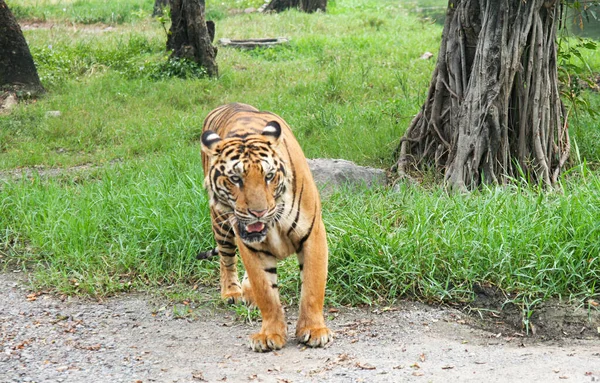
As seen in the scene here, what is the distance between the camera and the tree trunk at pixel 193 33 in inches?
416

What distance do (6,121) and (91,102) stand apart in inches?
43.3

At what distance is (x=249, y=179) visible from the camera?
3.45 m

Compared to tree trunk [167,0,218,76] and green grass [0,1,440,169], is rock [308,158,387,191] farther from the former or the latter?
tree trunk [167,0,218,76]

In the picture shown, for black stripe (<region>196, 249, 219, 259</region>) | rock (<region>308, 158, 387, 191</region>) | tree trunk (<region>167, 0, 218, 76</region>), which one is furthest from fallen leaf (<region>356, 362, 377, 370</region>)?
tree trunk (<region>167, 0, 218, 76</region>)

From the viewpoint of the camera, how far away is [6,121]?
345 inches

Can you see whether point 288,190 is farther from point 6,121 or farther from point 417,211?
point 6,121

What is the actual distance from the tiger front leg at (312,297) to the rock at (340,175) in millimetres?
1760

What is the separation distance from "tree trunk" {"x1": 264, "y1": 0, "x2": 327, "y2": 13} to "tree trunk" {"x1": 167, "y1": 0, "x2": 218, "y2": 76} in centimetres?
759

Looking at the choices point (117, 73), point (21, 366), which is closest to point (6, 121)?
point (117, 73)

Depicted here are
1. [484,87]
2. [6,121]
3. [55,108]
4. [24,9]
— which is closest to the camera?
[484,87]

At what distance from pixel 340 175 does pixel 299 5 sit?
1310 cm

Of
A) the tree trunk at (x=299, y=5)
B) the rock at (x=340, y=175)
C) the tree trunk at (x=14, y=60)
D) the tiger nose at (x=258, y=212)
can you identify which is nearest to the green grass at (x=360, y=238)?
the rock at (x=340, y=175)

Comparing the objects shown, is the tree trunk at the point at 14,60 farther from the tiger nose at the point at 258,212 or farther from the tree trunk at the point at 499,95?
the tiger nose at the point at 258,212

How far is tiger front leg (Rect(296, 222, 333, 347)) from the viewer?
148 inches
